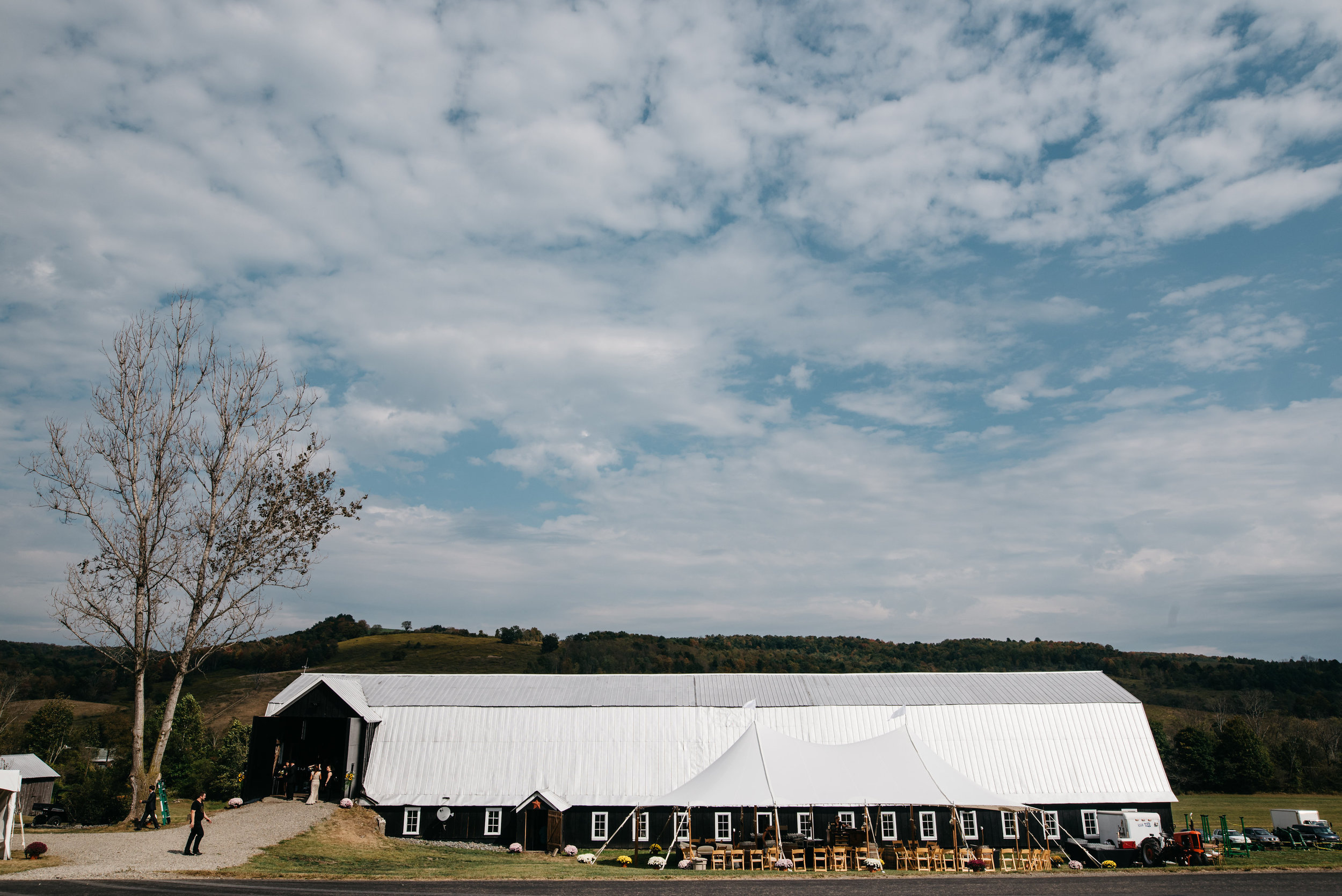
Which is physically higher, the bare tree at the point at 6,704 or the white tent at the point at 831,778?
the bare tree at the point at 6,704

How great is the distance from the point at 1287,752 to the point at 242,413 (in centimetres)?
8231

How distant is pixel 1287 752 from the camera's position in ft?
224

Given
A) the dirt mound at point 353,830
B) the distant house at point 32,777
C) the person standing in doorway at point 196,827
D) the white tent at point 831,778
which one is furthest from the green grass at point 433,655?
the person standing in doorway at point 196,827

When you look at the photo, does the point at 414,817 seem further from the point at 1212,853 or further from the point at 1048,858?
the point at 1212,853

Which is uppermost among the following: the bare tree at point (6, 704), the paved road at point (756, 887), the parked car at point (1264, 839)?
the bare tree at point (6, 704)

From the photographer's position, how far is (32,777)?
47188mm

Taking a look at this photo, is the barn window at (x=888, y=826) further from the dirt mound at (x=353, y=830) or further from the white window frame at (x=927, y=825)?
the dirt mound at (x=353, y=830)

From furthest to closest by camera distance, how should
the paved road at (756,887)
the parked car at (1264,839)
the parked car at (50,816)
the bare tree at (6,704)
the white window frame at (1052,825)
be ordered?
the bare tree at (6,704), the parked car at (50,816), the parked car at (1264,839), the white window frame at (1052,825), the paved road at (756,887)

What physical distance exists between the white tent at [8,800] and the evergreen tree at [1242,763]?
254 feet

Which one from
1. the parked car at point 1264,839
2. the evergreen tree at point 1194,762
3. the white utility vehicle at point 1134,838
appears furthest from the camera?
the evergreen tree at point 1194,762

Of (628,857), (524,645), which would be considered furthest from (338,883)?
(524,645)

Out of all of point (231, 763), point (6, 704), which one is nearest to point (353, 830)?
point (231, 763)

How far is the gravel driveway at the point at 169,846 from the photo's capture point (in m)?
18.7

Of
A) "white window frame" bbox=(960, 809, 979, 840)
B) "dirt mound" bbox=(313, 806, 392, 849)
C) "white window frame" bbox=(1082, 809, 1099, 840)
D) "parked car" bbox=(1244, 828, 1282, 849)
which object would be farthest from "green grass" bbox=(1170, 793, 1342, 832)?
"dirt mound" bbox=(313, 806, 392, 849)
